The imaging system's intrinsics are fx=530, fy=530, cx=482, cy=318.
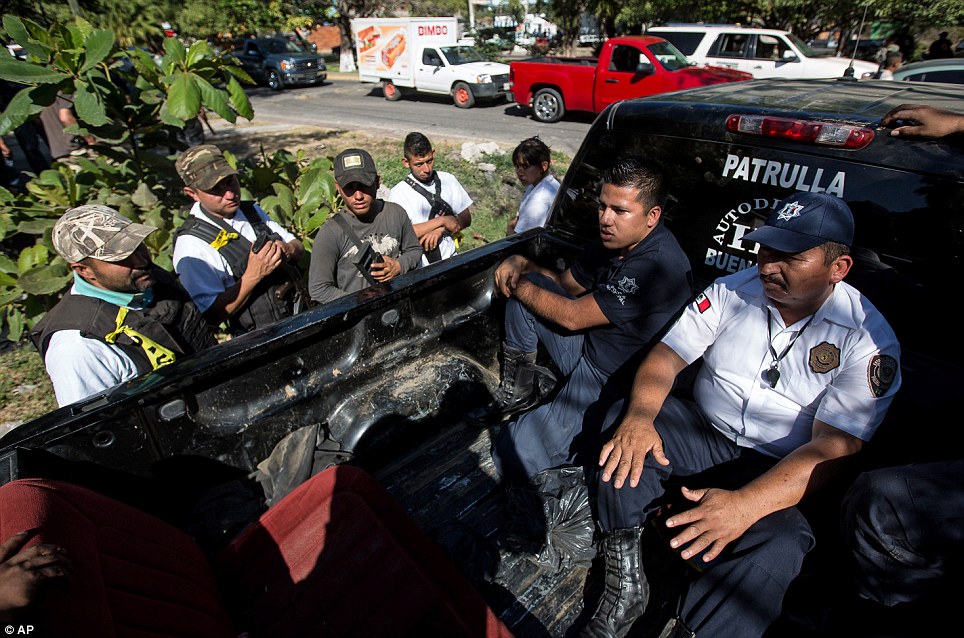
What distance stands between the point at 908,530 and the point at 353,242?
2.88 meters

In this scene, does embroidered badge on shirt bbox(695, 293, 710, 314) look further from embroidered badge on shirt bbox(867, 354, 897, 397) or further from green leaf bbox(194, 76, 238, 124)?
green leaf bbox(194, 76, 238, 124)

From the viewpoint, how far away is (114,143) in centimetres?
428

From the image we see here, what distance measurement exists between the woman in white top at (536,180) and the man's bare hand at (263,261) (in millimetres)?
2002

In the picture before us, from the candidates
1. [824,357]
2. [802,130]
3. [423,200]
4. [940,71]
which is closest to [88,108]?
[423,200]

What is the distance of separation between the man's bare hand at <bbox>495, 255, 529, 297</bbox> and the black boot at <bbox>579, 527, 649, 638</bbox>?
131 cm

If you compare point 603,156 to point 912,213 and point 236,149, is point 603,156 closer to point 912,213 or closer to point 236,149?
point 912,213

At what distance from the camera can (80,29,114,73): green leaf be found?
3.48 meters

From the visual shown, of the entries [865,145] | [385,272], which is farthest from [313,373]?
[865,145]

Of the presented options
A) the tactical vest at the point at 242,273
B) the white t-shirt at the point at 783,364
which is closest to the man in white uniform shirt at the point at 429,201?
the tactical vest at the point at 242,273

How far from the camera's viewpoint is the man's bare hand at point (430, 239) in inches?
161

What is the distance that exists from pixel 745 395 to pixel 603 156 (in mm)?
1386

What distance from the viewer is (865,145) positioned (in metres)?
1.91

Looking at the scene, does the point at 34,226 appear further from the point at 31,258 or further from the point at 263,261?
the point at 263,261

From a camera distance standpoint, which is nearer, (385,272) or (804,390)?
(804,390)
